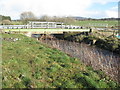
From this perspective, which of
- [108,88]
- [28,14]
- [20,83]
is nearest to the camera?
[20,83]

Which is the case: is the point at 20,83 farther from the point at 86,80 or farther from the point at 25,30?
the point at 25,30

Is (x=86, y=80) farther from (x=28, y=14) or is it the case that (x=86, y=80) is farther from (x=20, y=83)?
(x=28, y=14)

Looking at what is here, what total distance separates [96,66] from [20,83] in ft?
21.0

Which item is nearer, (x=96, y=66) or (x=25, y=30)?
(x=96, y=66)

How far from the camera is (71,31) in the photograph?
41219 mm

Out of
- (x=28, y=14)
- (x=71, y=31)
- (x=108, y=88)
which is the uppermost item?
(x=28, y=14)

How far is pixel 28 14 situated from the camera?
78.1 m

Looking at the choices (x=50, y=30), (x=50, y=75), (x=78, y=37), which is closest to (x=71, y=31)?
(x=78, y=37)

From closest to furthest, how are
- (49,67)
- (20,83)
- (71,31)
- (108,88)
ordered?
(20,83) → (108,88) → (49,67) → (71,31)

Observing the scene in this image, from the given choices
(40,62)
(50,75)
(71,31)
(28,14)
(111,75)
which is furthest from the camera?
(28,14)

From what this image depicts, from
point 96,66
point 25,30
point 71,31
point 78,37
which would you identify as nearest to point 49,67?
point 96,66

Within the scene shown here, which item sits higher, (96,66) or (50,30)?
(50,30)

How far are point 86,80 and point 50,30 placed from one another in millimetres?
29280

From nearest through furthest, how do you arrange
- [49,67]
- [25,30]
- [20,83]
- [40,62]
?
[20,83] → [49,67] → [40,62] → [25,30]
